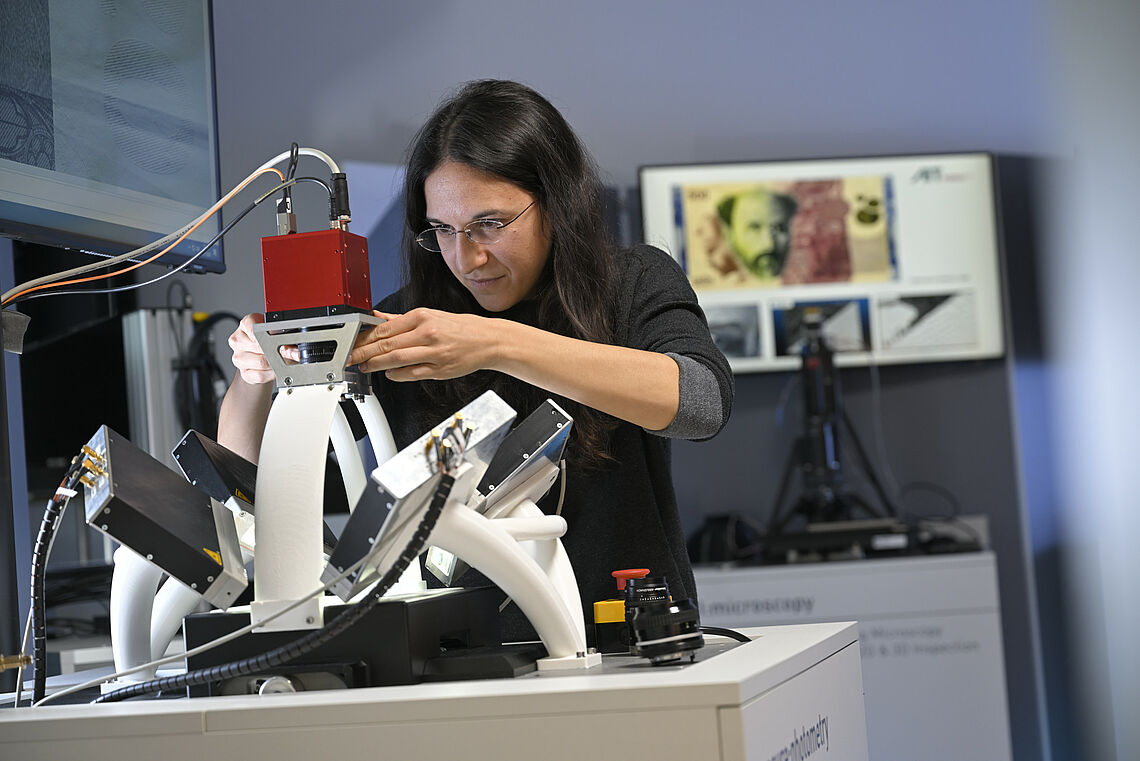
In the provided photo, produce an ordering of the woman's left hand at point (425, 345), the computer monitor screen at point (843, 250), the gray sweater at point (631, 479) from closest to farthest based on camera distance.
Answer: the woman's left hand at point (425, 345), the gray sweater at point (631, 479), the computer monitor screen at point (843, 250)

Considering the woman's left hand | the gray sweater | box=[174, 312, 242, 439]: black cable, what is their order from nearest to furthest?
the woman's left hand
the gray sweater
box=[174, 312, 242, 439]: black cable

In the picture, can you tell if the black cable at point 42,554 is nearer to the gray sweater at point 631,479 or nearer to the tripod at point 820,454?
the gray sweater at point 631,479

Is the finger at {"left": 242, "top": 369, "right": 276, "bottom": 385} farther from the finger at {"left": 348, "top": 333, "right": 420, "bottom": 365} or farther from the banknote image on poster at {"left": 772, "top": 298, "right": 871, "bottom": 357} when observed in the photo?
the banknote image on poster at {"left": 772, "top": 298, "right": 871, "bottom": 357}

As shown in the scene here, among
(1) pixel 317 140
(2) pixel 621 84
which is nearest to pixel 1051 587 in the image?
(2) pixel 621 84

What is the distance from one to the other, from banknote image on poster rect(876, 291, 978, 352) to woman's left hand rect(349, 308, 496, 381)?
2642 millimetres

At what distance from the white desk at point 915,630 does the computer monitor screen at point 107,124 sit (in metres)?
1.92

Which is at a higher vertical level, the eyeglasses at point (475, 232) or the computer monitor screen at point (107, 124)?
the computer monitor screen at point (107, 124)

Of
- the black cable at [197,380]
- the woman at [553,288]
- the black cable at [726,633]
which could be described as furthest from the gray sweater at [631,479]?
the black cable at [197,380]

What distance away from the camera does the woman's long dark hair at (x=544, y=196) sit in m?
1.24

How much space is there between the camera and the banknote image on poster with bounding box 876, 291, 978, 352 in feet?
11.0

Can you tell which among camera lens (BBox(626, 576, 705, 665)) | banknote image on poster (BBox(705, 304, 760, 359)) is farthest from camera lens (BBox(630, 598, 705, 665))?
banknote image on poster (BBox(705, 304, 760, 359))

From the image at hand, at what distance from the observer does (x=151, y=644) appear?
0.92m

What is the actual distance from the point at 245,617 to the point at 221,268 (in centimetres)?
74

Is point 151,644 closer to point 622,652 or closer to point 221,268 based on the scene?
point 622,652
